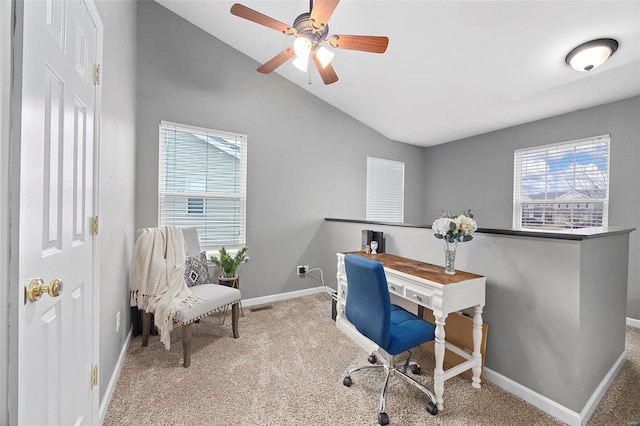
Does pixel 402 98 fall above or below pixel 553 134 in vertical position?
above

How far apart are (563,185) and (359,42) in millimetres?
3295

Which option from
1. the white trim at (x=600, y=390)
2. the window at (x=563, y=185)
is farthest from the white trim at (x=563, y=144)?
the white trim at (x=600, y=390)

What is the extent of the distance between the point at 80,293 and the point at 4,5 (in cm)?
112

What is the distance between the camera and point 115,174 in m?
1.84

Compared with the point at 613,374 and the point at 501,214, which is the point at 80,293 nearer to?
the point at 613,374

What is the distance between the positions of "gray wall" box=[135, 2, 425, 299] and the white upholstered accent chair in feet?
1.79

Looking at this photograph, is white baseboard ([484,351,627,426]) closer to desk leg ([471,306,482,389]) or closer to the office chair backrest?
desk leg ([471,306,482,389])

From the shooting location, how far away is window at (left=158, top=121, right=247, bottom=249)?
2.89m

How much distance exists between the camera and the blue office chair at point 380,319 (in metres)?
1.54

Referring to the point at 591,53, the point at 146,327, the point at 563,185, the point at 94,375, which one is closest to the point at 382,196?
the point at 563,185

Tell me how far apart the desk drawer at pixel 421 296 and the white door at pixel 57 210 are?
1810mm

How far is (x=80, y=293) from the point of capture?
1.26 meters

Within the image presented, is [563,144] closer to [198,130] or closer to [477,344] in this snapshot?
[477,344]

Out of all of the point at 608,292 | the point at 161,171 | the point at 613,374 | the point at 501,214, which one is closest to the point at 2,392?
the point at 161,171
